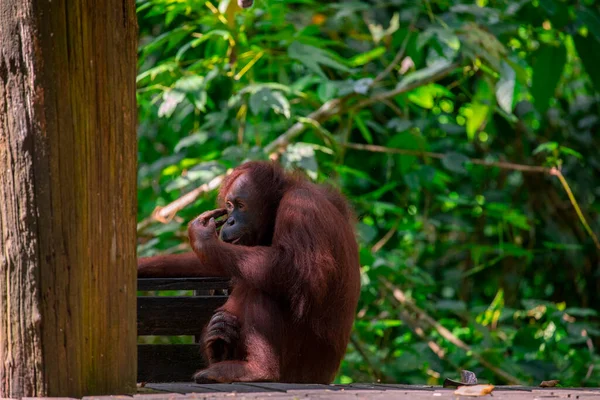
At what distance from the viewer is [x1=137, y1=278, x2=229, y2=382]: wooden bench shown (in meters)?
3.80

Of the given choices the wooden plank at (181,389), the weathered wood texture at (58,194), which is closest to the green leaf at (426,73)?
the wooden plank at (181,389)

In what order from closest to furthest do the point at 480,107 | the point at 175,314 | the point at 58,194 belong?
the point at 58,194, the point at 175,314, the point at 480,107

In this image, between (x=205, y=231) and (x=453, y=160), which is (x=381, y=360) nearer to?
(x=453, y=160)

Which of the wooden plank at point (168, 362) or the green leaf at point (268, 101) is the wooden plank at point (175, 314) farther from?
the green leaf at point (268, 101)

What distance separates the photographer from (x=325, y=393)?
2467 mm

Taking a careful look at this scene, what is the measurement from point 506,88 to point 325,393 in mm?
3454

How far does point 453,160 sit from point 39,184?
13.8ft

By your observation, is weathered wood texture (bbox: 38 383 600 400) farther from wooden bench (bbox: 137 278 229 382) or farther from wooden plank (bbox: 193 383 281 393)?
wooden bench (bbox: 137 278 229 382)

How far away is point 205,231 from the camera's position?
11.9ft

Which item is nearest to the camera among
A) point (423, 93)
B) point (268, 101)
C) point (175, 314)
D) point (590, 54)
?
point (175, 314)

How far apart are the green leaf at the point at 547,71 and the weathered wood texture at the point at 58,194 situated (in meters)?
3.48

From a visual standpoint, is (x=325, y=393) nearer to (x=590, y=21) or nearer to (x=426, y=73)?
(x=426, y=73)

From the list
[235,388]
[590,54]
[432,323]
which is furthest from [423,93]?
[235,388]

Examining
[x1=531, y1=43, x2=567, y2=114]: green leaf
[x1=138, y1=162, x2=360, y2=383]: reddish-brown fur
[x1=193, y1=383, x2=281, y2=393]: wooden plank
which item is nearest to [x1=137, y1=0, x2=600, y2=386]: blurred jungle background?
[x1=531, y1=43, x2=567, y2=114]: green leaf
